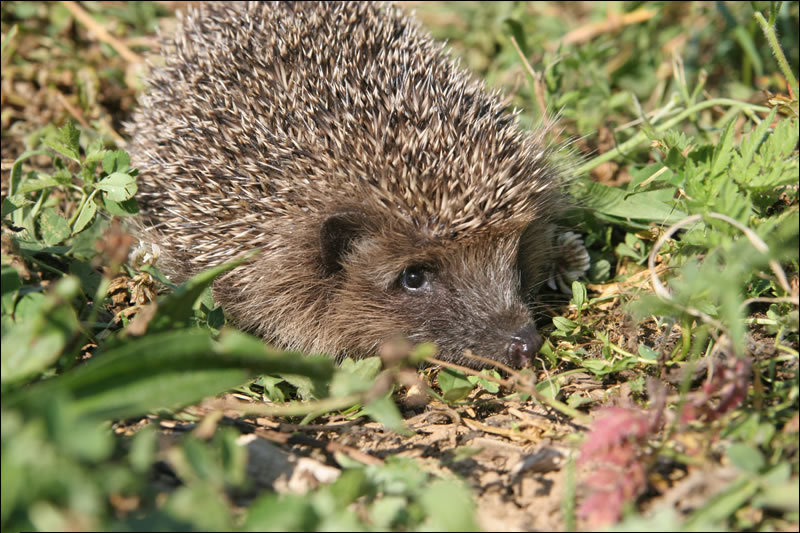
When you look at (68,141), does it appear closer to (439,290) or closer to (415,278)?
(415,278)

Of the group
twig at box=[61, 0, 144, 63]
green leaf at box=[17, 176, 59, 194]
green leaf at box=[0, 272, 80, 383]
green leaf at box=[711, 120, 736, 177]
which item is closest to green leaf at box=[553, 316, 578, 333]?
green leaf at box=[711, 120, 736, 177]

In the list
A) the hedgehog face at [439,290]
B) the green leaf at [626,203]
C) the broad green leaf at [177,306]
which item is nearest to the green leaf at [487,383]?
the hedgehog face at [439,290]

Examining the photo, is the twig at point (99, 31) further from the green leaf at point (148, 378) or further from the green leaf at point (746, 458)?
the green leaf at point (746, 458)

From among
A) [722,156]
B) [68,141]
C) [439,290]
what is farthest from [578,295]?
[68,141]

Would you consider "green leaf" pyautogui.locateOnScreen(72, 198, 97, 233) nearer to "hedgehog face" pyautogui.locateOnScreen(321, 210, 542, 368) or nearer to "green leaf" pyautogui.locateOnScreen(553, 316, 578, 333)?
"hedgehog face" pyautogui.locateOnScreen(321, 210, 542, 368)

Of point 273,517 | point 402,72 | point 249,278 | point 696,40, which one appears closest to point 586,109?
point 696,40

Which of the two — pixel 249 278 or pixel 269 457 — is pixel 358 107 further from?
pixel 269 457
